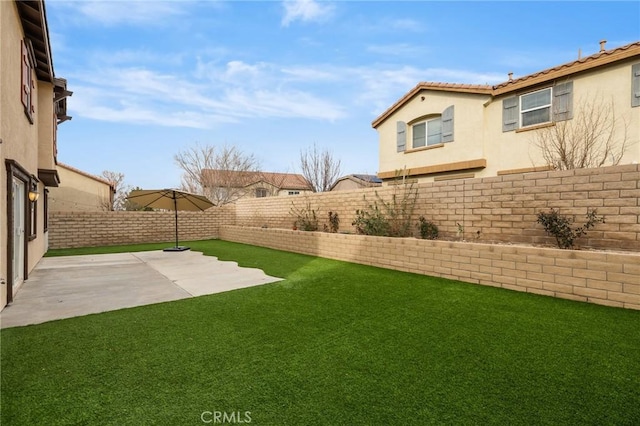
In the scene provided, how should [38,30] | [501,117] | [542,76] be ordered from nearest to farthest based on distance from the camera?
[38,30] → [542,76] → [501,117]

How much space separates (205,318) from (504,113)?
11501mm

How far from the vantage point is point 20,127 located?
557cm

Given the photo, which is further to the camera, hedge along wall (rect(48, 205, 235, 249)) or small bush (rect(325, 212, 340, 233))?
hedge along wall (rect(48, 205, 235, 249))

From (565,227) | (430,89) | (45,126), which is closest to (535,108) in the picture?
(430,89)

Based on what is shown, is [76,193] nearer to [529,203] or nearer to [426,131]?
[426,131]

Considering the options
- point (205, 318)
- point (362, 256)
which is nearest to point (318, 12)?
point (362, 256)

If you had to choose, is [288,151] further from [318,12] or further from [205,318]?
[205,318]

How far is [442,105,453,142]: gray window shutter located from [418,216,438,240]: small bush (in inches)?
226

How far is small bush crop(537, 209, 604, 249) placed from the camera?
532 centimetres

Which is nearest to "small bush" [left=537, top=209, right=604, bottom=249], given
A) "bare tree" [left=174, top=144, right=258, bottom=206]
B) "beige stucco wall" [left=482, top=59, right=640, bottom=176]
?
"beige stucco wall" [left=482, top=59, right=640, bottom=176]

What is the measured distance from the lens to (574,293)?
15.5ft

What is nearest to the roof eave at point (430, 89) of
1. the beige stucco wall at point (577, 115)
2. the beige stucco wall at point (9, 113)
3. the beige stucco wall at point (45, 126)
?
the beige stucco wall at point (577, 115)

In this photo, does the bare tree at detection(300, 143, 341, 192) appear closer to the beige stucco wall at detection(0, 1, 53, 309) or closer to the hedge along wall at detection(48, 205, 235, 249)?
the hedge along wall at detection(48, 205, 235, 249)

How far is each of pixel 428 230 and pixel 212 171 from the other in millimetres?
22491
